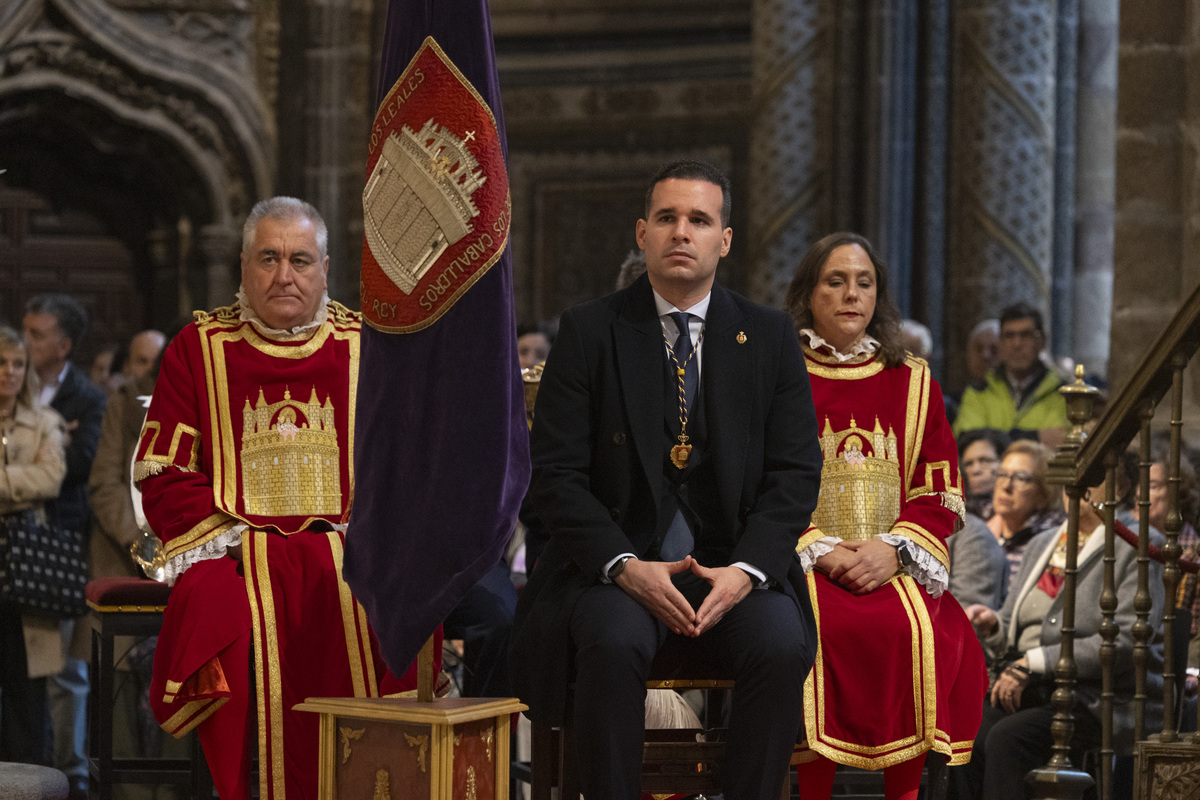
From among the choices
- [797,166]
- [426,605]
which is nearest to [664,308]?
[426,605]

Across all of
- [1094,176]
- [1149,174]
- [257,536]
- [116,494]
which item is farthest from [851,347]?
[1094,176]

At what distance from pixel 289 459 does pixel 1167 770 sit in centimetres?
238

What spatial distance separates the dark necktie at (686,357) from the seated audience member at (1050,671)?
1509 mm

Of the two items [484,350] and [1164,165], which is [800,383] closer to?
[484,350]

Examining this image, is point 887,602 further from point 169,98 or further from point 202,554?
point 169,98

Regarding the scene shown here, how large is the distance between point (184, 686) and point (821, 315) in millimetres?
1942

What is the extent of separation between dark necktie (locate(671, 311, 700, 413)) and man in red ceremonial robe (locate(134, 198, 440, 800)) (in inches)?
40.6

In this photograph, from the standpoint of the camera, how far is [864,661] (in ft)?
14.1

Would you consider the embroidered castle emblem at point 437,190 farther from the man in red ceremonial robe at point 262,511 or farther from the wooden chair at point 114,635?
the wooden chair at point 114,635

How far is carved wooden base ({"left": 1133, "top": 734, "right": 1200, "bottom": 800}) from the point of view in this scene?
414cm

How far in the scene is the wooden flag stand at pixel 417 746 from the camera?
339cm

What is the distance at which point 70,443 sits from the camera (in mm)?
7000

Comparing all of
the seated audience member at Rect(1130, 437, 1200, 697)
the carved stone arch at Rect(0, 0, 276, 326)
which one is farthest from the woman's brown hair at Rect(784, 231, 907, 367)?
the carved stone arch at Rect(0, 0, 276, 326)

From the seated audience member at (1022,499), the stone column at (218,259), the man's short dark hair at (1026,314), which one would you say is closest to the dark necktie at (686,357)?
the seated audience member at (1022,499)
